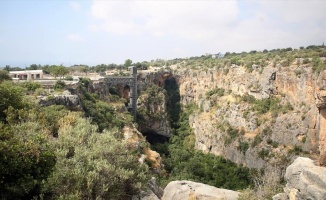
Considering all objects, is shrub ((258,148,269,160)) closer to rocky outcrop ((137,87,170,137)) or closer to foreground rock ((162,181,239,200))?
rocky outcrop ((137,87,170,137))

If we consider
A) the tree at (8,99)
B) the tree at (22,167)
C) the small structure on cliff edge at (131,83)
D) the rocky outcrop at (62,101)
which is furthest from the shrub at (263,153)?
the tree at (22,167)

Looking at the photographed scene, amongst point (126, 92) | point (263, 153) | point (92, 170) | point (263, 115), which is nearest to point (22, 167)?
point (92, 170)

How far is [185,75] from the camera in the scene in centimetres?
6219

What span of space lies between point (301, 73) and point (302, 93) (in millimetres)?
2644

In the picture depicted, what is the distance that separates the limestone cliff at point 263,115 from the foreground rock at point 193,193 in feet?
58.3

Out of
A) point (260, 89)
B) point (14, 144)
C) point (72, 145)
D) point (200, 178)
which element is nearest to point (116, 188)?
point (72, 145)

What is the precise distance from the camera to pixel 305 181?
33.8 feet

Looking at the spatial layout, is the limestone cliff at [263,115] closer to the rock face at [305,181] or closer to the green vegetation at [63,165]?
the rock face at [305,181]

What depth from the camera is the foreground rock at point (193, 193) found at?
571 inches

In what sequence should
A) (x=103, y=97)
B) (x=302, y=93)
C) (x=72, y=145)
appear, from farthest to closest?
(x=103, y=97) → (x=302, y=93) → (x=72, y=145)

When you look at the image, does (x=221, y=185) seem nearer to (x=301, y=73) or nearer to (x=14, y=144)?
(x=301, y=73)

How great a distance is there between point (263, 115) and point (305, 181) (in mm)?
30788

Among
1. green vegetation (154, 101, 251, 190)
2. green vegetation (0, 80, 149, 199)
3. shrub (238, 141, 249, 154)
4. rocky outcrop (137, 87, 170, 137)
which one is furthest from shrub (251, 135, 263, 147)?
green vegetation (0, 80, 149, 199)

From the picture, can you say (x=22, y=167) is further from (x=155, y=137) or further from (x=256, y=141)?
(x=155, y=137)
